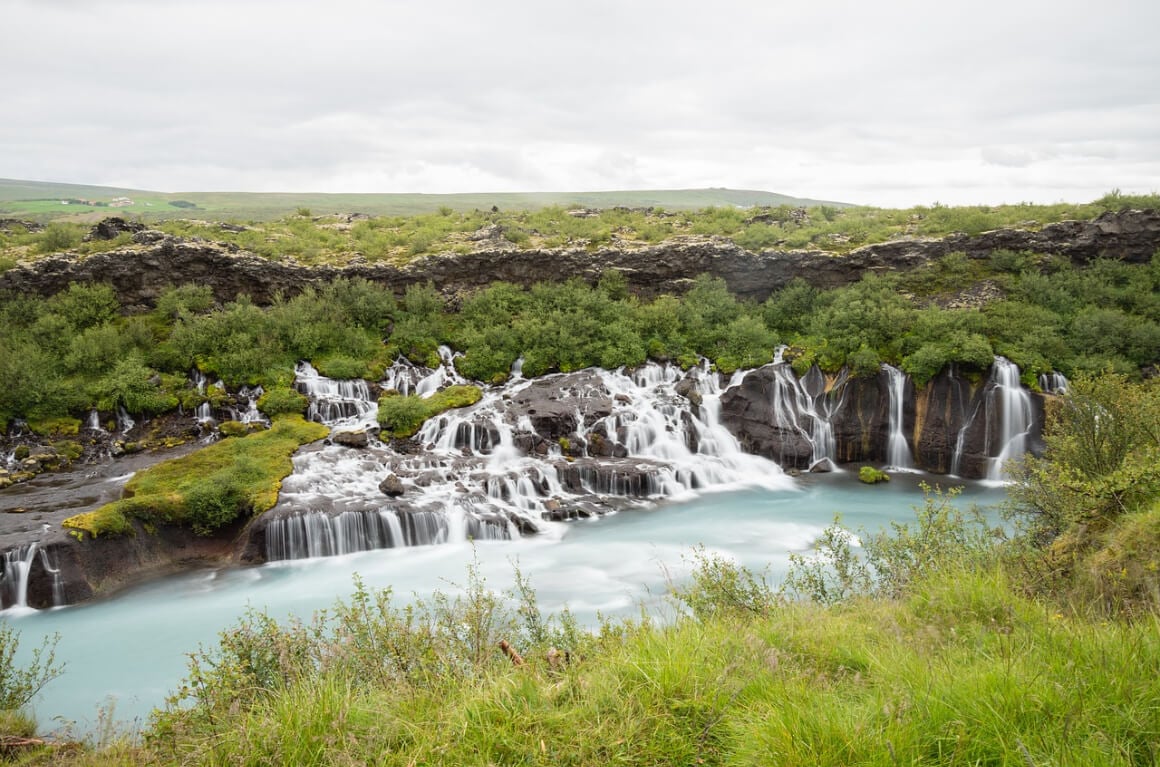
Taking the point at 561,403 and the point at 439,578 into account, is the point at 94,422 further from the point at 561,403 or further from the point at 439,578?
the point at 439,578

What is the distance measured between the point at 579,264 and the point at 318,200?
116 m

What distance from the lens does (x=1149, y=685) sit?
3.20 m

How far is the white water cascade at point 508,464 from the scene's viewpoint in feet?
58.4

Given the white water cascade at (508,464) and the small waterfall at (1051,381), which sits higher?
the small waterfall at (1051,381)

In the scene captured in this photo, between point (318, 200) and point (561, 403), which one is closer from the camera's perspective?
point (561, 403)

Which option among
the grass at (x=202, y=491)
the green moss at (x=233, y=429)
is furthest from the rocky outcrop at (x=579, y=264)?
the grass at (x=202, y=491)

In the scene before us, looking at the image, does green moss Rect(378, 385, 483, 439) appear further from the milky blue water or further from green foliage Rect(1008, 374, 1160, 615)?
green foliage Rect(1008, 374, 1160, 615)

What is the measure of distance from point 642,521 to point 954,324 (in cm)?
1610

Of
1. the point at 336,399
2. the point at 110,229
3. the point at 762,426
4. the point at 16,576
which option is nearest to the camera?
the point at 16,576

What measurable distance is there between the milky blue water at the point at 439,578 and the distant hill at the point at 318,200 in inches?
3314

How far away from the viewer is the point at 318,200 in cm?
12950

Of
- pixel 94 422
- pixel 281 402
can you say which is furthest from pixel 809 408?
pixel 94 422

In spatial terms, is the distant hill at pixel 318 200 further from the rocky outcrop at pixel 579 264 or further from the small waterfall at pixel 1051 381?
the small waterfall at pixel 1051 381

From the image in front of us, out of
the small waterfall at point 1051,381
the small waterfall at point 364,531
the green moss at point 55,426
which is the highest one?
the small waterfall at point 1051,381
